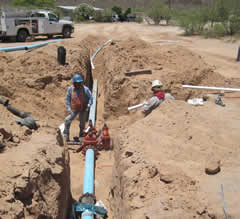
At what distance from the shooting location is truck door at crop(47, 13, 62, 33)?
18.1 metres

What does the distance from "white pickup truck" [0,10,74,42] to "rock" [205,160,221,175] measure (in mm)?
16635

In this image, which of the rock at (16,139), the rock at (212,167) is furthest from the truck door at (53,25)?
the rock at (212,167)

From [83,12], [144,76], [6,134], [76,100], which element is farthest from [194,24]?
[83,12]

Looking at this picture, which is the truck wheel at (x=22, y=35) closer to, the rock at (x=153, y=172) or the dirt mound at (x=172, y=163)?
the dirt mound at (x=172, y=163)

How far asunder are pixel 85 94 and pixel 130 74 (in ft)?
8.12

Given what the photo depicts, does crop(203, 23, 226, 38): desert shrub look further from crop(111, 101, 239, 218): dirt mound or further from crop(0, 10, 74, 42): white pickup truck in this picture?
crop(111, 101, 239, 218): dirt mound

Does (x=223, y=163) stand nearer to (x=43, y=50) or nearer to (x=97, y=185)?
(x=97, y=185)

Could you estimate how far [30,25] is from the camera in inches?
674

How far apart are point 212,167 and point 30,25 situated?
17440 mm

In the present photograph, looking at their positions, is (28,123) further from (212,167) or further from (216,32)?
(216,32)

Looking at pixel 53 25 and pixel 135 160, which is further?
pixel 53 25

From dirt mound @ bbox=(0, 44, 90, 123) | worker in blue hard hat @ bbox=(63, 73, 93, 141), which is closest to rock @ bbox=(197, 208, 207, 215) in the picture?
worker in blue hard hat @ bbox=(63, 73, 93, 141)

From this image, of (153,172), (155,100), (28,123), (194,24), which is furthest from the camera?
(194,24)

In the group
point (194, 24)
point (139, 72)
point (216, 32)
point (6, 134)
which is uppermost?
point (194, 24)
